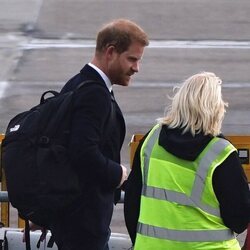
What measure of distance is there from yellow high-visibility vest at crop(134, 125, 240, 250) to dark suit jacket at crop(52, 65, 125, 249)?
9.6 inches

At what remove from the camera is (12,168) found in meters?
4.37

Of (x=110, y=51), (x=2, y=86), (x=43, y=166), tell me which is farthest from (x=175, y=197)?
(x=2, y=86)

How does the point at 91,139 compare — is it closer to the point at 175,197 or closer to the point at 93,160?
the point at 93,160

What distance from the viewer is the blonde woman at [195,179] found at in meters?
4.12

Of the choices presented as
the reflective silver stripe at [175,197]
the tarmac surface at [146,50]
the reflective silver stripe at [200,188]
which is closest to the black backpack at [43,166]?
the reflective silver stripe at [175,197]

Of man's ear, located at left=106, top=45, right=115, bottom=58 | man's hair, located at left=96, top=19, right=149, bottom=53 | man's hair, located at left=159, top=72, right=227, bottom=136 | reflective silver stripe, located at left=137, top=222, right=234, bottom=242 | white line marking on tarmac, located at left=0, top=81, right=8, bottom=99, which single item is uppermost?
man's hair, located at left=96, top=19, right=149, bottom=53

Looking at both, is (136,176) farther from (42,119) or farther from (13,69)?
(13,69)

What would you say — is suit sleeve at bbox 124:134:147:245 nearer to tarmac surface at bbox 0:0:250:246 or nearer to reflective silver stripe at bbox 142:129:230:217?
reflective silver stripe at bbox 142:129:230:217

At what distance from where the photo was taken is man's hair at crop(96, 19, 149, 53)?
4477 mm

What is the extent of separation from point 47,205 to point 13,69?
11.4m

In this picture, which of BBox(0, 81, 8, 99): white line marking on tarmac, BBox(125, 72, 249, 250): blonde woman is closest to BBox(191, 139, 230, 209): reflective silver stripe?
BBox(125, 72, 249, 250): blonde woman

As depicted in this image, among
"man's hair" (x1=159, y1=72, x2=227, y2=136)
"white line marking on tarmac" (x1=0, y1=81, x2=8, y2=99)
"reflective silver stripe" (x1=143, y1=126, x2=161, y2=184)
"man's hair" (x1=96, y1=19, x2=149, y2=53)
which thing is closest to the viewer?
"man's hair" (x1=159, y1=72, x2=227, y2=136)

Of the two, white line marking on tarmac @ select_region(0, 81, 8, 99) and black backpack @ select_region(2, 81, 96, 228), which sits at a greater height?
black backpack @ select_region(2, 81, 96, 228)

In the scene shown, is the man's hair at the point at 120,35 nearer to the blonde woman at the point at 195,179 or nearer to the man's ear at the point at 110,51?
the man's ear at the point at 110,51
